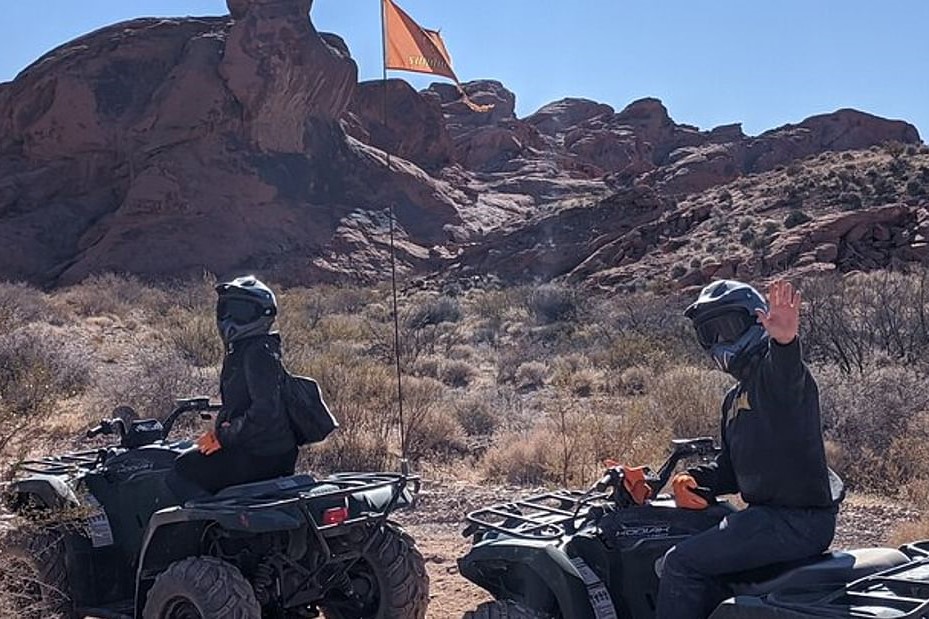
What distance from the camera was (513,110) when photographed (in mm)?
100500

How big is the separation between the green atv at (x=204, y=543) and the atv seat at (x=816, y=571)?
83.2 inches

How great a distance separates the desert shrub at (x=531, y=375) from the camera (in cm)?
2005

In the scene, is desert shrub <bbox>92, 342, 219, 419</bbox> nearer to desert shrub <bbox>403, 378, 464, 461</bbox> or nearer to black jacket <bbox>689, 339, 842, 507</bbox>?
desert shrub <bbox>403, 378, 464, 461</bbox>

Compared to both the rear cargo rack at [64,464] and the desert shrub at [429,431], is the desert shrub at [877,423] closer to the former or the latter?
the desert shrub at [429,431]

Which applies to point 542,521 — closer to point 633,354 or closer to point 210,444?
point 210,444

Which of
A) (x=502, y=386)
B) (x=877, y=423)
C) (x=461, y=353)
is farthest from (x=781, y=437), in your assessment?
(x=461, y=353)

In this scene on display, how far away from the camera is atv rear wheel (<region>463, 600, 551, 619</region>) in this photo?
4.53 metres

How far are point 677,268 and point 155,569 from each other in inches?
1424

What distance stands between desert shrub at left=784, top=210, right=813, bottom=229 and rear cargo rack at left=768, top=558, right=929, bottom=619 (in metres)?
38.5

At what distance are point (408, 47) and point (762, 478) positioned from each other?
865cm

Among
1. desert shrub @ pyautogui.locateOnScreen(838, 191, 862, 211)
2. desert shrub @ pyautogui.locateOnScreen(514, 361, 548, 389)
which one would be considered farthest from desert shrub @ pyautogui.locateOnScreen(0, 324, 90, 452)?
desert shrub @ pyautogui.locateOnScreen(838, 191, 862, 211)

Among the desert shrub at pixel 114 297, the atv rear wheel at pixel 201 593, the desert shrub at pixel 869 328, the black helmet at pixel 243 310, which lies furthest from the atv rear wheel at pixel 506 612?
the desert shrub at pixel 114 297

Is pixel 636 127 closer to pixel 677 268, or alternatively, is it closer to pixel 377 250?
pixel 377 250

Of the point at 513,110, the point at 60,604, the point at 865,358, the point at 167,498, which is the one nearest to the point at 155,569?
the point at 167,498
